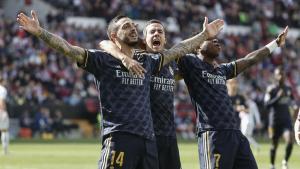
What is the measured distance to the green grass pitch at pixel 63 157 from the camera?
19.2 meters

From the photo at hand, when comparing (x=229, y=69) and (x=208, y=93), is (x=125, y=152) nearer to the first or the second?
(x=208, y=93)

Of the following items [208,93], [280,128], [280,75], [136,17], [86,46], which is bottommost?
[280,128]

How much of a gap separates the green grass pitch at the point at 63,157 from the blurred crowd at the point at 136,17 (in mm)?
6934

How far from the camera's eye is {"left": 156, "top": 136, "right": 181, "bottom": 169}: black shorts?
33.2 ft

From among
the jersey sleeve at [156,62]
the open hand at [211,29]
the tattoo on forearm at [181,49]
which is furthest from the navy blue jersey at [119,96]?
the open hand at [211,29]

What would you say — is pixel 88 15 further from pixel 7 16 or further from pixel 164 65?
pixel 164 65

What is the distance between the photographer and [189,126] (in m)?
37.1

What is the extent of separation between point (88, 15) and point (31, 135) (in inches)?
403

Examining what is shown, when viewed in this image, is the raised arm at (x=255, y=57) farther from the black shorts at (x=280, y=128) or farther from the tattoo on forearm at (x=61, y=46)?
the black shorts at (x=280, y=128)

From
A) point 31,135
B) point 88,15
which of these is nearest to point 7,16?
point 88,15

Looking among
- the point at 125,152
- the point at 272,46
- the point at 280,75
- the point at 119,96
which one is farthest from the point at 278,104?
the point at 125,152

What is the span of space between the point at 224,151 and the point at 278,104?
32.4 feet

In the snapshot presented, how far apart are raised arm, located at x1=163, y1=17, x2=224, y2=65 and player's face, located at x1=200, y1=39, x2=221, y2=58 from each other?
2.25 ft

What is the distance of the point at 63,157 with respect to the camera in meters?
22.2
